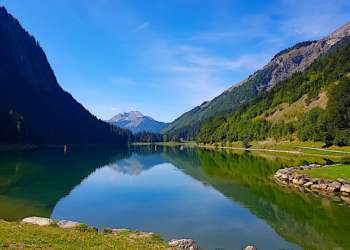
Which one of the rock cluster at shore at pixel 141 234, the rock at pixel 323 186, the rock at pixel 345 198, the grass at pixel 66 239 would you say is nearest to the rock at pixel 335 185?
the rock at pixel 323 186

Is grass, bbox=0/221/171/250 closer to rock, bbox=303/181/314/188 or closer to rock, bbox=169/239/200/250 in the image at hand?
rock, bbox=169/239/200/250

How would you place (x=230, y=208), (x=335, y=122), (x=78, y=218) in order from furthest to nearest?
1. (x=335, y=122)
2. (x=230, y=208)
3. (x=78, y=218)

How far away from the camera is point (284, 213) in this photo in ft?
147

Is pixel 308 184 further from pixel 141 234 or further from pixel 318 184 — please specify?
pixel 141 234

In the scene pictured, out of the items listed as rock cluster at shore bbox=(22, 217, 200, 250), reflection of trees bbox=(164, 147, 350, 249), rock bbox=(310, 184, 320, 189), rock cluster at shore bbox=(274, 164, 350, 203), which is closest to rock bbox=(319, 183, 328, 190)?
rock cluster at shore bbox=(274, 164, 350, 203)

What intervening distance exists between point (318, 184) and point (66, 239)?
48.0m

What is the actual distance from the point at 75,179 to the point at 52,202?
2881 cm

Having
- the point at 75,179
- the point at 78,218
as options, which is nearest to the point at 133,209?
the point at 78,218

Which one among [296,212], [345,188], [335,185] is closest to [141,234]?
[296,212]

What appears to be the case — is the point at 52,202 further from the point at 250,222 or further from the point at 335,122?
the point at 335,122

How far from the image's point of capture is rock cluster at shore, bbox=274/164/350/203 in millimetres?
54362

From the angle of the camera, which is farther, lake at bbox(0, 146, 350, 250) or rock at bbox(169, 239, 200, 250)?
lake at bbox(0, 146, 350, 250)

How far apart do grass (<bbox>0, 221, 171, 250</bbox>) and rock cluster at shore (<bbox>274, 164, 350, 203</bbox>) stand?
3373cm

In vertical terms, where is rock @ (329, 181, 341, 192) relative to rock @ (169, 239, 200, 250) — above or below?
above
